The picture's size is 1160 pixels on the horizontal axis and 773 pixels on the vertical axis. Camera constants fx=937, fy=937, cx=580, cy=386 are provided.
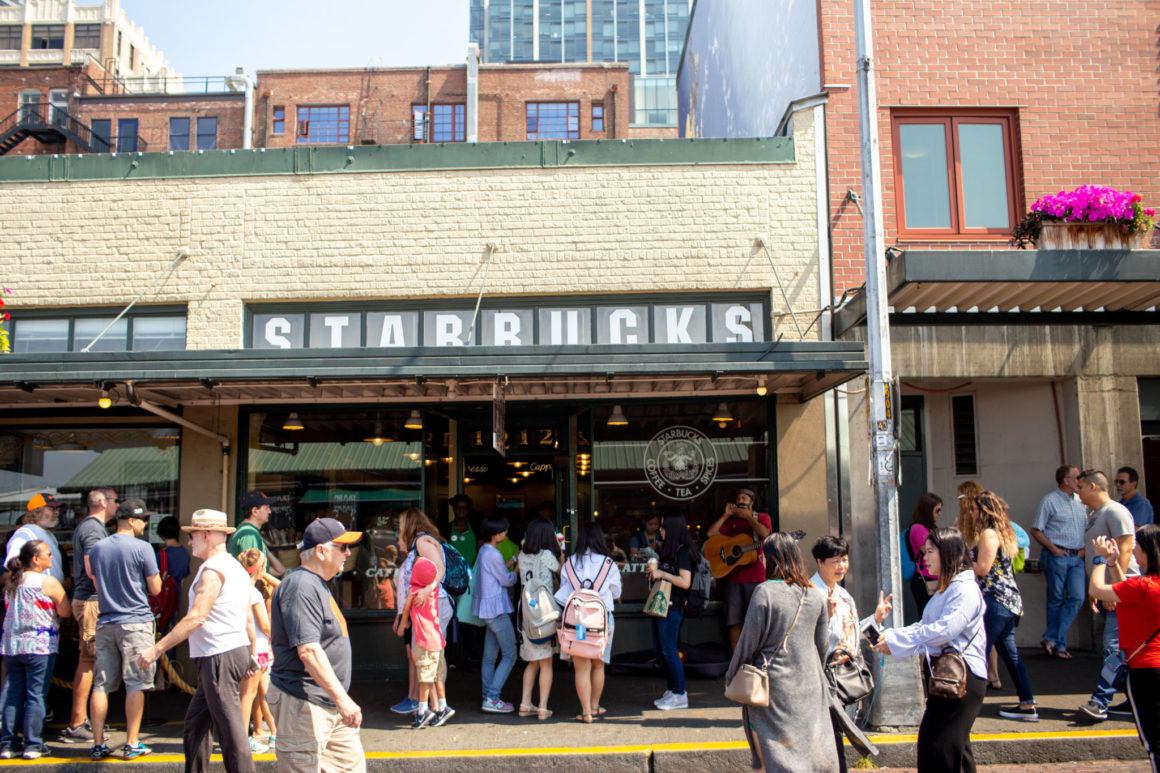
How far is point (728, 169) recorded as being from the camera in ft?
34.9

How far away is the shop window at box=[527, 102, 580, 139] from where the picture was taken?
47.2 meters

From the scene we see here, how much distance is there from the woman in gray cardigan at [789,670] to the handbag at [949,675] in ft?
2.09

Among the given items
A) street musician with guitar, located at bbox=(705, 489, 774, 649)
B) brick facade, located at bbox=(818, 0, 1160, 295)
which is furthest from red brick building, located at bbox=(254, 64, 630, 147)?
street musician with guitar, located at bbox=(705, 489, 774, 649)

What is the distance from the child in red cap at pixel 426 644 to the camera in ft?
25.7

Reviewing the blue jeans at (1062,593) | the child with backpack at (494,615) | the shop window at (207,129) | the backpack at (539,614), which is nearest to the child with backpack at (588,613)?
the backpack at (539,614)

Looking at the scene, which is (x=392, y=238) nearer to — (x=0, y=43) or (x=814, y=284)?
(x=814, y=284)

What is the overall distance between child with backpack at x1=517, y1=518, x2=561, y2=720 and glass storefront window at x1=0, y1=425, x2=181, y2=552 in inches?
180

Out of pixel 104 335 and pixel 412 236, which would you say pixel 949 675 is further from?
pixel 104 335

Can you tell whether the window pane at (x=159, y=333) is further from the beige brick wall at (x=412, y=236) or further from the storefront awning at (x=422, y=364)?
the storefront awning at (x=422, y=364)

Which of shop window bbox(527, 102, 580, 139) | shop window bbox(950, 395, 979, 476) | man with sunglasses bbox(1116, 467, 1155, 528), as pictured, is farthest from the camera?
shop window bbox(527, 102, 580, 139)

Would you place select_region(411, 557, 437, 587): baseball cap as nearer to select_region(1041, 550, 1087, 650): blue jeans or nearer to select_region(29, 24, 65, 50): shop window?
select_region(1041, 550, 1087, 650): blue jeans

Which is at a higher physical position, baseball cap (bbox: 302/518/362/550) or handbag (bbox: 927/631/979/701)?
baseball cap (bbox: 302/518/362/550)

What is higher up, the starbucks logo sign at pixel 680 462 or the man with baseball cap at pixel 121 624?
the starbucks logo sign at pixel 680 462

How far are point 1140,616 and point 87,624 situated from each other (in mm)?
7669
